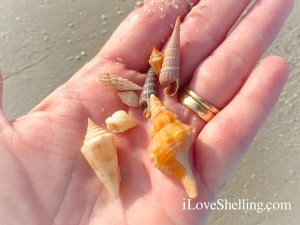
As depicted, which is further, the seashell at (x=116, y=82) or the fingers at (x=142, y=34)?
the fingers at (x=142, y=34)

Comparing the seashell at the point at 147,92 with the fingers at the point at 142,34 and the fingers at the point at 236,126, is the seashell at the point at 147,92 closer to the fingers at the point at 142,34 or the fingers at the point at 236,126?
the fingers at the point at 142,34

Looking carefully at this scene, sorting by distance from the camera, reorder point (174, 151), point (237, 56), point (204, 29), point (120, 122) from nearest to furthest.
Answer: point (174, 151)
point (120, 122)
point (237, 56)
point (204, 29)

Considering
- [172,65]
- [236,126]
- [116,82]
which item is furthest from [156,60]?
[236,126]

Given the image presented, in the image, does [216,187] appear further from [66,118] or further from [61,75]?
[61,75]

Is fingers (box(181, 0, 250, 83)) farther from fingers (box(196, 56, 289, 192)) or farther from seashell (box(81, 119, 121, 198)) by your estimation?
seashell (box(81, 119, 121, 198))

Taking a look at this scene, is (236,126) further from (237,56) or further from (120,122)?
(120,122)

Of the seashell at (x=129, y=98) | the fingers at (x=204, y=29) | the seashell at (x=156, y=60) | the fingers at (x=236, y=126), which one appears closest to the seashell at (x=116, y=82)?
the seashell at (x=129, y=98)

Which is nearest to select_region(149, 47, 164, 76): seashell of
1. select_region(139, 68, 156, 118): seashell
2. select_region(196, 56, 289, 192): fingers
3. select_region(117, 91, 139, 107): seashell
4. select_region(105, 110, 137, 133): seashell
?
select_region(139, 68, 156, 118): seashell
